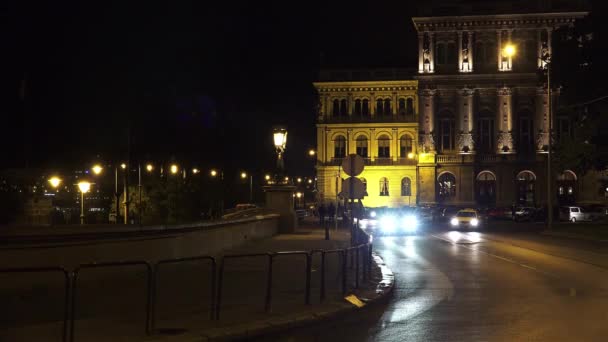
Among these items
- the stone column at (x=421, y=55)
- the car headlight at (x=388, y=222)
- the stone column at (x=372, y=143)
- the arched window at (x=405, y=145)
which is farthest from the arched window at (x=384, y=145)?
the car headlight at (x=388, y=222)

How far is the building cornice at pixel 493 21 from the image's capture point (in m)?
92.1

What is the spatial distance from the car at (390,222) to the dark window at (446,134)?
53.7ft

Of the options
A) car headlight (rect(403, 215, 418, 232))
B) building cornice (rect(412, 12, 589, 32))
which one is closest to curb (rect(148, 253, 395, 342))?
car headlight (rect(403, 215, 418, 232))

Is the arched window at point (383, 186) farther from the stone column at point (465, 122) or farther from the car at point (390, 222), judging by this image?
the car at point (390, 222)

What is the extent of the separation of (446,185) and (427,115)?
349 inches

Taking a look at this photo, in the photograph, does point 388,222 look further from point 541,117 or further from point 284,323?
point 284,323

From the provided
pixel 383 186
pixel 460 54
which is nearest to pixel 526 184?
pixel 460 54

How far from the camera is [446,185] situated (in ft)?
305

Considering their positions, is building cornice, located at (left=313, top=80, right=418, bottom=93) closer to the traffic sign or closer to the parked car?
the parked car

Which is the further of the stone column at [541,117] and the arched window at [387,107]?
the arched window at [387,107]

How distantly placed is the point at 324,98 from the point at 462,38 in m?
20.0

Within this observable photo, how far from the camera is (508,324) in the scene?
12.6m

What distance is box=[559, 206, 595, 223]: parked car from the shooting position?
66.7m

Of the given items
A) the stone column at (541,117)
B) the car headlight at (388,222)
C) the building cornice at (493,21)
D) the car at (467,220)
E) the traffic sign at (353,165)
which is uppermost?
the building cornice at (493,21)
